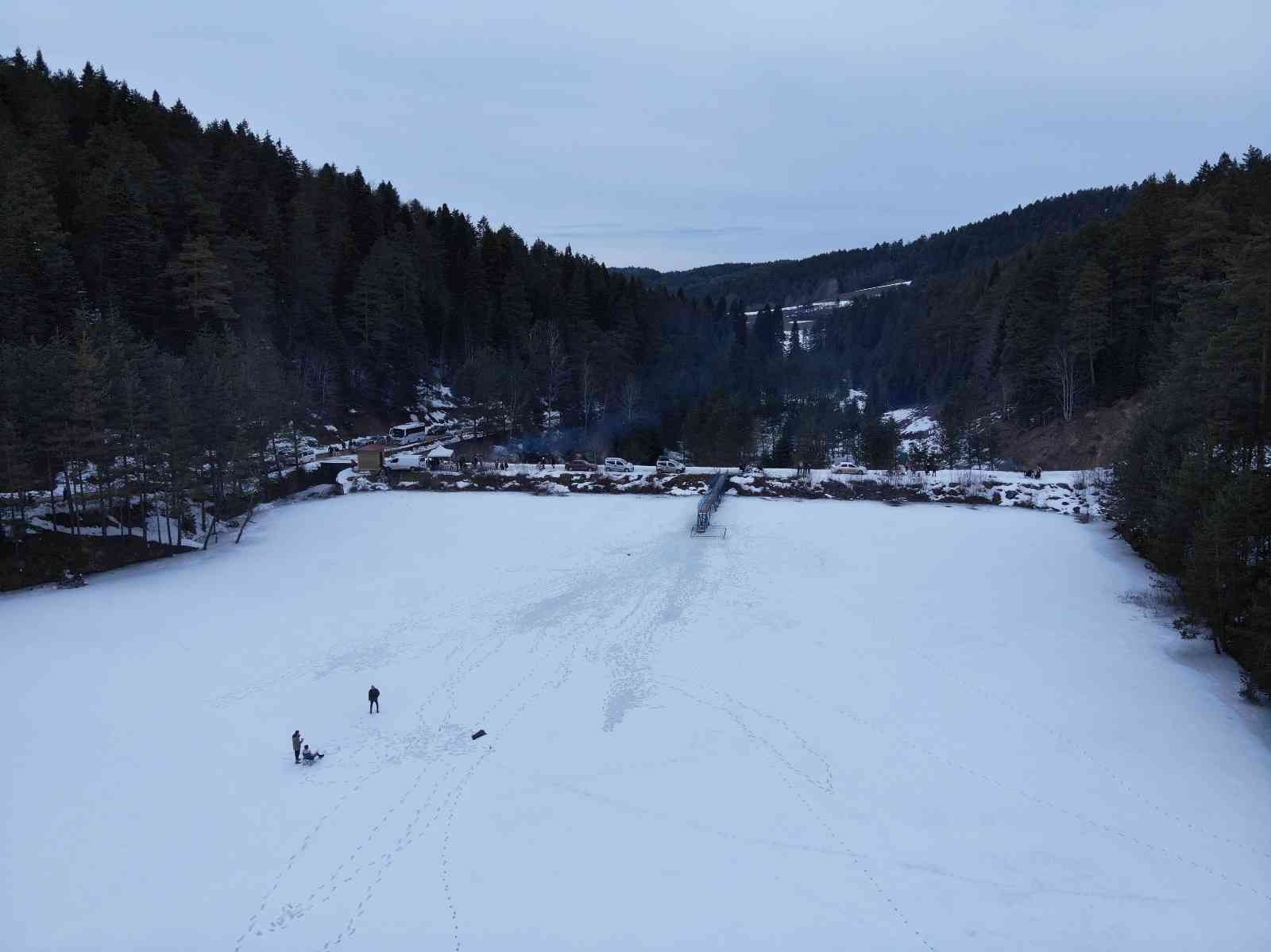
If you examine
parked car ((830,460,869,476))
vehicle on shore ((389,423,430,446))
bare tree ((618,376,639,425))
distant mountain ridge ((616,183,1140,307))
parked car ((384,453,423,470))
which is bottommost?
parked car ((830,460,869,476))

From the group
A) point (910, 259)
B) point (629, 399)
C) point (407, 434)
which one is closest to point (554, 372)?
point (629, 399)

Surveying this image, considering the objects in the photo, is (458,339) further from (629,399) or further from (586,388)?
(629,399)

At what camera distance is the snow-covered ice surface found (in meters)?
8.97

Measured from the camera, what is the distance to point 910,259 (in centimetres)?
14850

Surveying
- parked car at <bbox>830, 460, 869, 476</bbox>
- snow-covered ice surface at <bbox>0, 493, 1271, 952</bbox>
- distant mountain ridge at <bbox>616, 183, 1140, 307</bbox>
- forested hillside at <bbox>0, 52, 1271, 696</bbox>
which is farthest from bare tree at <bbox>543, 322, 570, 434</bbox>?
distant mountain ridge at <bbox>616, 183, 1140, 307</bbox>

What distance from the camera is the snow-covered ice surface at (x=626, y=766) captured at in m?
8.97

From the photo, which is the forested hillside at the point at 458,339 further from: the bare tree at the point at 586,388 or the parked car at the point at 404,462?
the parked car at the point at 404,462

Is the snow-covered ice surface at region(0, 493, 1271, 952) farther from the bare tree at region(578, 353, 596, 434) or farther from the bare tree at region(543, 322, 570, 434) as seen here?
the bare tree at region(543, 322, 570, 434)

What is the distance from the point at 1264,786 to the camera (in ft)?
37.5

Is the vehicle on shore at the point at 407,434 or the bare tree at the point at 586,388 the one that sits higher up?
the bare tree at the point at 586,388

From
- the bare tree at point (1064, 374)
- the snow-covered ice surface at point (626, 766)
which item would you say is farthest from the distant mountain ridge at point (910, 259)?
the snow-covered ice surface at point (626, 766)

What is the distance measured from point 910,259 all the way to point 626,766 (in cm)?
15515

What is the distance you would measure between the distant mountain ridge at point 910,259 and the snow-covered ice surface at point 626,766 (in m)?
99.7

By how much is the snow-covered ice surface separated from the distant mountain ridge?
327 feet
